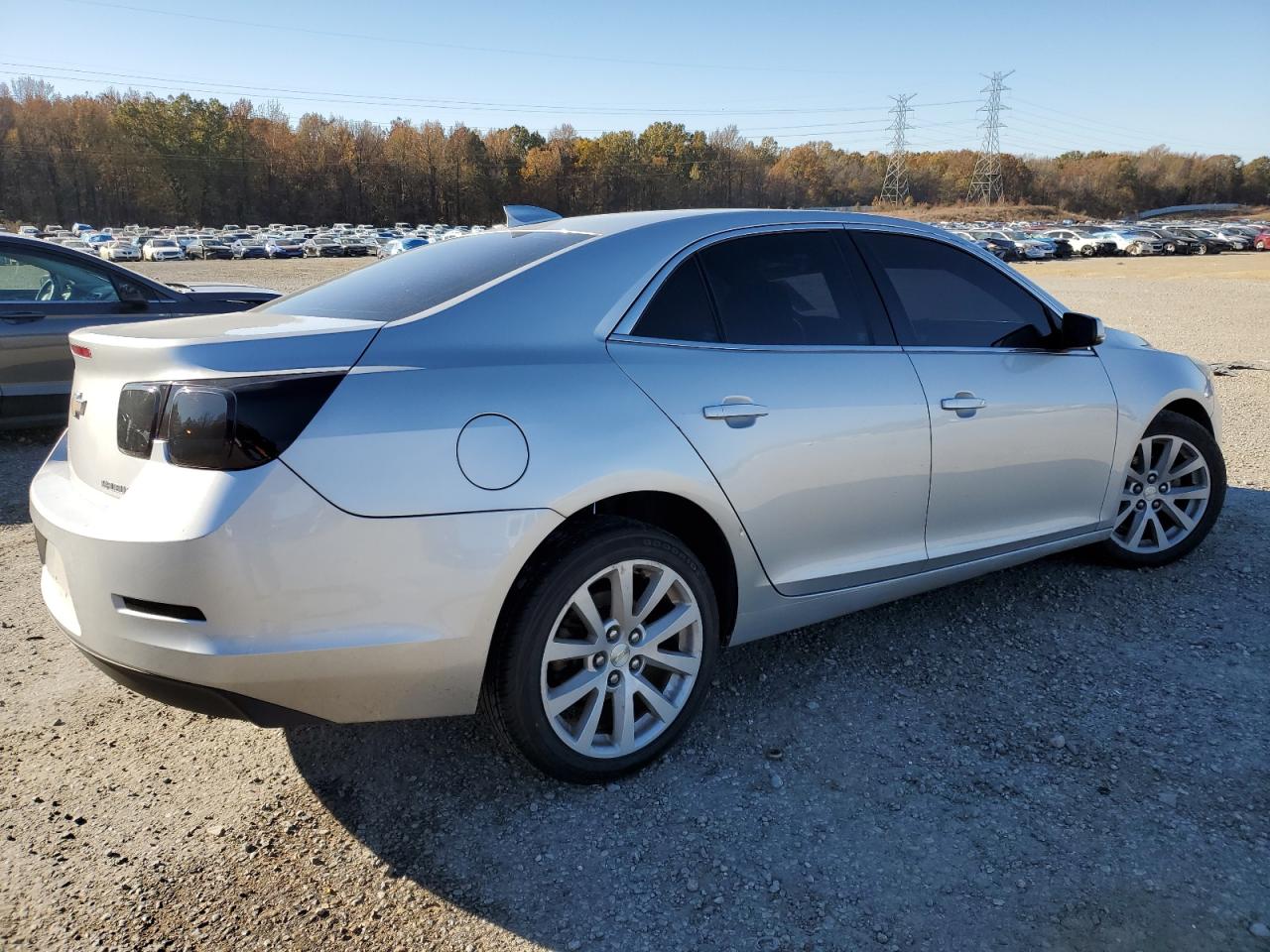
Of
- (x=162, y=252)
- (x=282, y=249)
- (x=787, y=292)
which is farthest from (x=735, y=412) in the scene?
(x=282, y=249)

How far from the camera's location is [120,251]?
56156 mm

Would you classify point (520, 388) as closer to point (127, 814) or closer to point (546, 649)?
point (546, 649)

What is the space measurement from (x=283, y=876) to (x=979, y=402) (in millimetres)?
A: 2771

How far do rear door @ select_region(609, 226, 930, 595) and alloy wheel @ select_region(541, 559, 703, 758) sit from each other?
1.17ft

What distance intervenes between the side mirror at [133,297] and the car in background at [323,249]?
199 ft

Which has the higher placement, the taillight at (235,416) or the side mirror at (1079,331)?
the taillight at (235,416)

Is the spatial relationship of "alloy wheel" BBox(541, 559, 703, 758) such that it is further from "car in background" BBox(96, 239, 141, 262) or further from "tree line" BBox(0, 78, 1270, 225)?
"tree line" BBox(0, 78, 1270, 225)

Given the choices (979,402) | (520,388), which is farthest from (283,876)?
(979,402)

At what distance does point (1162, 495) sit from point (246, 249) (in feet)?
218

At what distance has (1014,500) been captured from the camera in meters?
3.76

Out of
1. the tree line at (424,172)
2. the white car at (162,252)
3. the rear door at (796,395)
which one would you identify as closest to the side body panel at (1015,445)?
Result: the rear door at (796,395)

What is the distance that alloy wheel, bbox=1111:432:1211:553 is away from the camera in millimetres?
4488

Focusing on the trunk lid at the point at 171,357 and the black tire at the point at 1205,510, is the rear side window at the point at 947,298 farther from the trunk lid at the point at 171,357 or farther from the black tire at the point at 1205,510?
the trunk lid at the point at 171,357

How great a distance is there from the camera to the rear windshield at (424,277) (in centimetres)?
279
